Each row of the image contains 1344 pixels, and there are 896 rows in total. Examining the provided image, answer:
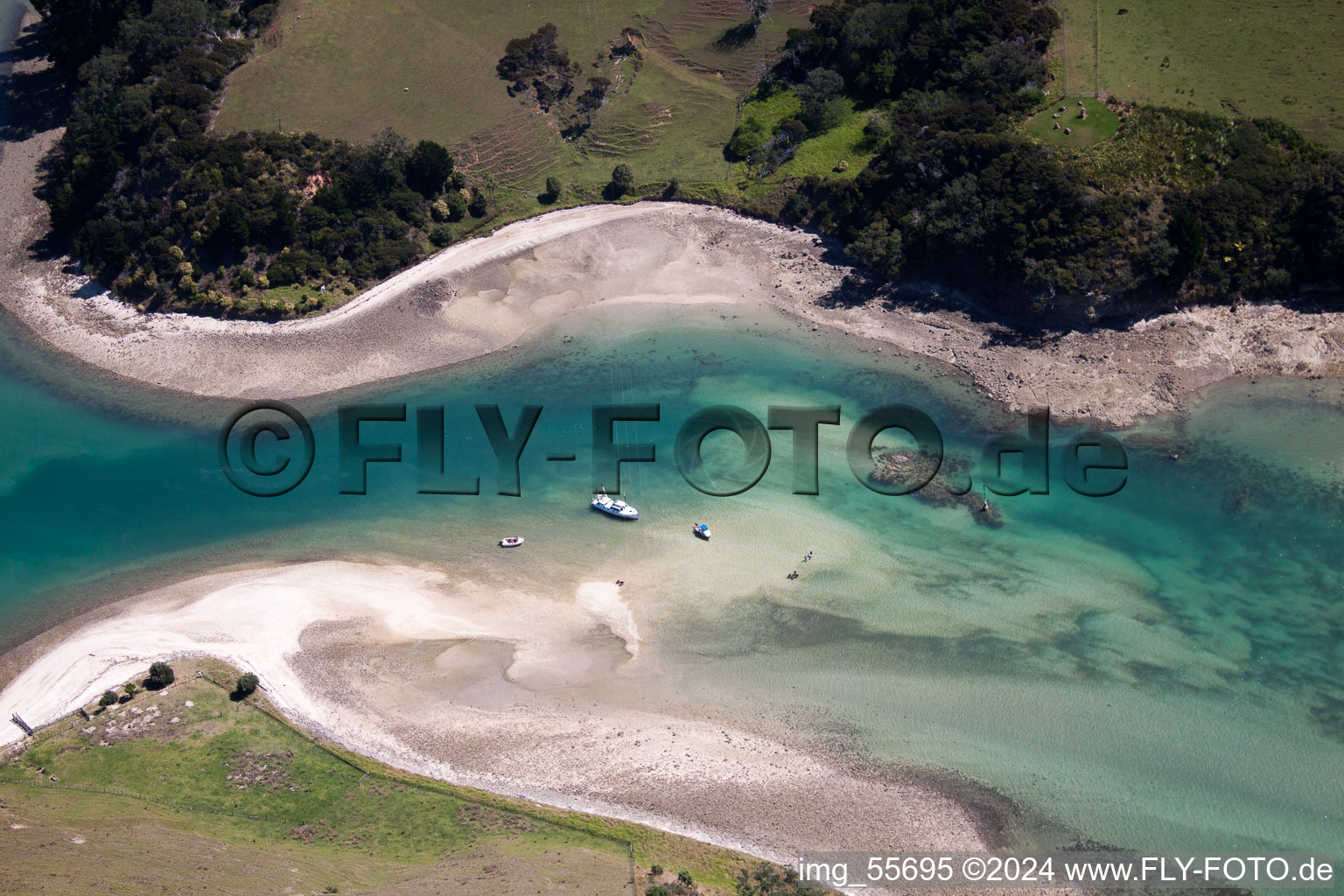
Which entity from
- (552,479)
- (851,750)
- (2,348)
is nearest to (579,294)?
(552,479)

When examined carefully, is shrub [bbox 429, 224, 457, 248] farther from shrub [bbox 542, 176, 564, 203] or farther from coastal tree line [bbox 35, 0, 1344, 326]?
shrub [bbox 542, 176, 564, 203]

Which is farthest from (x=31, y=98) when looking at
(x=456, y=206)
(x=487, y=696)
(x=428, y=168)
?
(x=487, y=696)

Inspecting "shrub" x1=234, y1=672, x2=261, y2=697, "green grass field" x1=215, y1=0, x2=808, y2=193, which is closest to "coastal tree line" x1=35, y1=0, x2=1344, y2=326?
"green grass field" x1=215, y1=0, x2=808, y2=193

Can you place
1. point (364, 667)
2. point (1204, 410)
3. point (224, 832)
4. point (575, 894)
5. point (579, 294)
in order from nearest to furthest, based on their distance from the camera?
1. point (575, 894)
2. point (224, 832)
3. point (364, 667)
4. point (1204, 410)
5. point (579, 294)

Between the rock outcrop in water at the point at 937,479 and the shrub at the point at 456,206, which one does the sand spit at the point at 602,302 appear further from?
the rock outcrop in water at the point at 937,479

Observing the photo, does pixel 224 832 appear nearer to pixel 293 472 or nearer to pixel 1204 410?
pixel 293 472

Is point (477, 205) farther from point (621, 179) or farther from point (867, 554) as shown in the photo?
point (867, 554)

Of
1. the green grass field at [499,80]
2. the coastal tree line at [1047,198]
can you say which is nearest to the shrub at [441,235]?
the green grass field at [499,80]

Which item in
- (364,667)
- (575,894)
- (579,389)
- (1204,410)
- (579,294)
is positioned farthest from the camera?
(579,294)
